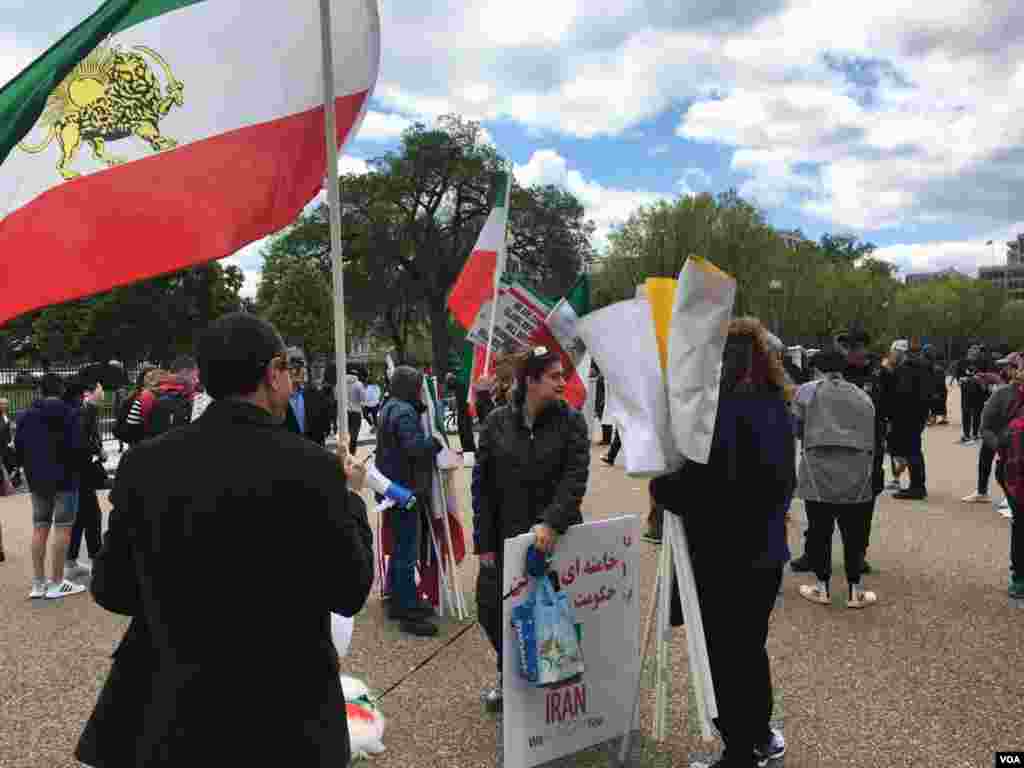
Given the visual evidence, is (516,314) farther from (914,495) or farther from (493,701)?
(914,495)

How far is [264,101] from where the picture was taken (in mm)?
3234

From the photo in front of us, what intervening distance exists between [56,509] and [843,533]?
5801mm

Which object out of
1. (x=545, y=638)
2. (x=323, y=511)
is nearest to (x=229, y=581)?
(x=323, y=511)

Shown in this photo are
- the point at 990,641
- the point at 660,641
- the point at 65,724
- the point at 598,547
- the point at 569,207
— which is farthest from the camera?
the point at 569,207

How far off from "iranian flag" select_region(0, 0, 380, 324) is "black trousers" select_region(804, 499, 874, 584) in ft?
13.2

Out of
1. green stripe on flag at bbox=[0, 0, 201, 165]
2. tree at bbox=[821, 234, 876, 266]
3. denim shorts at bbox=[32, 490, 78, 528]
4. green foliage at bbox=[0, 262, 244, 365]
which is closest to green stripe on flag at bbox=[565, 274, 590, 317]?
green stripe on flag at bbox=[0, 0, 201, 165]

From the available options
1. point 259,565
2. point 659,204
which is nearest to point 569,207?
point 659,204

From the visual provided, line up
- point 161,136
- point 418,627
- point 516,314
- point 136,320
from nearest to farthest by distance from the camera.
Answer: point 161,136
point 418,627
point 516,314
point 136,320

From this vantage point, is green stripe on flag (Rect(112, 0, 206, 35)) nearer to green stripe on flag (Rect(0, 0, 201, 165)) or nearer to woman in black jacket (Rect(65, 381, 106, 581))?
green stripe on flag (Rect(0, 0, 201, 165))

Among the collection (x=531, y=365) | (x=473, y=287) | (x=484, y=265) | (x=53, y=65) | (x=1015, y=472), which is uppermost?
(x=53, y=65)

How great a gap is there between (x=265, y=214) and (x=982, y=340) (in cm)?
8063

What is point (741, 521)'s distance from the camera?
9.79ft

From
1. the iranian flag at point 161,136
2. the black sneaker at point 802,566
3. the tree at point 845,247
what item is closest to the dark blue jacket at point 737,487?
the iranian flag at point 161,136

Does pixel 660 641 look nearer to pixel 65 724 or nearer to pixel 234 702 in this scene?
pixel 234 702
